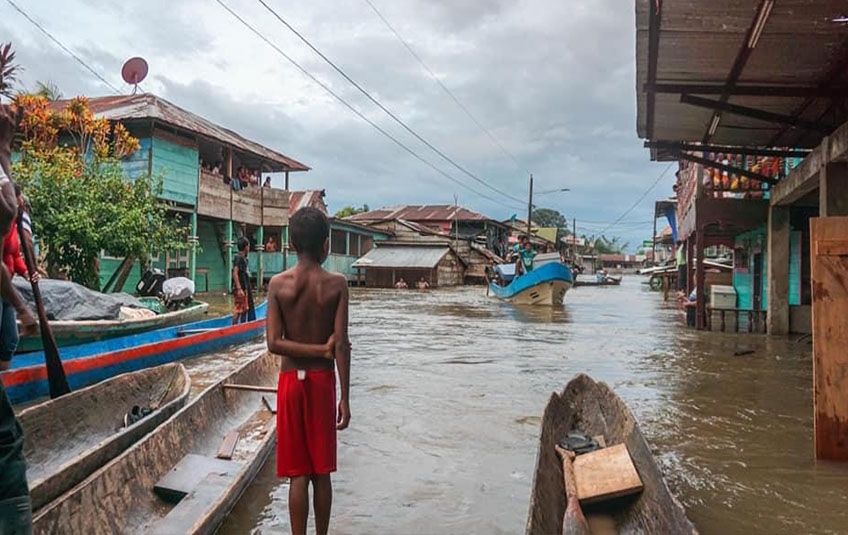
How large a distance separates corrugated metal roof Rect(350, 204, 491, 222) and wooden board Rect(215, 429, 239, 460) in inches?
1451

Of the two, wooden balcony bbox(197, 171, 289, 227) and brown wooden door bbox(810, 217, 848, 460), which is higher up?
wooden balcony bbox(197, 171, 289, 227)

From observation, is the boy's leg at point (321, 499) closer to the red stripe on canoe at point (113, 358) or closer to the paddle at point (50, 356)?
the red stripe on canoe at point (113, 358)

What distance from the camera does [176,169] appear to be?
18.9m

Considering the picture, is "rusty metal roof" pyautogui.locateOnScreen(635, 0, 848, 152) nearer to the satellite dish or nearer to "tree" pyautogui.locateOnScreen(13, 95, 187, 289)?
"tree" pyautogui.locateOnScreen(13, 95, 187, 289)

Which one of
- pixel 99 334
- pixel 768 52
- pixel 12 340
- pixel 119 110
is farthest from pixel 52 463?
pixel 119 110

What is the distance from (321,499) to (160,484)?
1.47m

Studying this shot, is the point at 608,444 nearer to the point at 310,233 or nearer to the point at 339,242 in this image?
the point at 310,233

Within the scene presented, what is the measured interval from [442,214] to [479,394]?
38394mm

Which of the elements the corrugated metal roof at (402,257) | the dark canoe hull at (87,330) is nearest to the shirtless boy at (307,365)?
the dark canoe hull at (87,330)

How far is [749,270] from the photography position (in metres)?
16.1

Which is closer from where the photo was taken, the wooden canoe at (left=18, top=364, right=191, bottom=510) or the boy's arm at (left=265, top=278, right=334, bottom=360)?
the boy's arm at (left=265, top=278, right=334, bottom=360)

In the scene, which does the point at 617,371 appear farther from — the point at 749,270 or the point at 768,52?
the point at 749,270

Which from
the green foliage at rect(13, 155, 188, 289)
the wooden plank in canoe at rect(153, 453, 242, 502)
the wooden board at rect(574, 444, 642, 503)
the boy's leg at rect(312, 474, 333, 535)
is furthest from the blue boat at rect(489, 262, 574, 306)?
the boy's leg at rect(312, 474, 333, 535)

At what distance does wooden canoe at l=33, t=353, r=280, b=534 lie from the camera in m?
3.04
